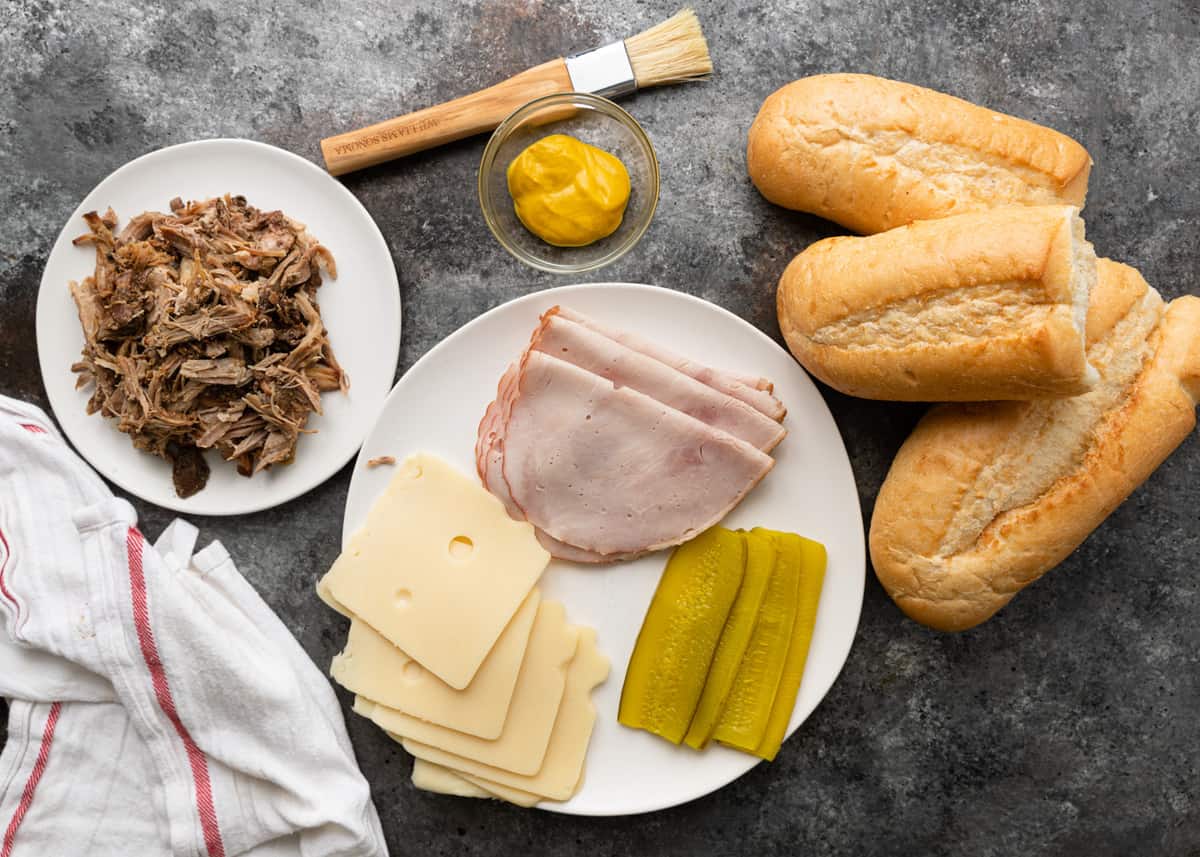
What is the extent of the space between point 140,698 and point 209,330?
103cm

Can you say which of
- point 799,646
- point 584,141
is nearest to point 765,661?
point 799,646

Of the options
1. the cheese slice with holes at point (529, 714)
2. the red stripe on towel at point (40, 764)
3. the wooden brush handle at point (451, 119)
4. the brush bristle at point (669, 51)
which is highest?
the wooden brush handle at point (451, 119)

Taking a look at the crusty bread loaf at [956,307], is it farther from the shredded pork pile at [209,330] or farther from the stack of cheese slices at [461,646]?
the shredded pork pile at [209,330]

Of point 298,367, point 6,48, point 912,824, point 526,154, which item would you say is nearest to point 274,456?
point 298,367

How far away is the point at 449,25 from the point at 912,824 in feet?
8.75

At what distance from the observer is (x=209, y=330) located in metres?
2.24

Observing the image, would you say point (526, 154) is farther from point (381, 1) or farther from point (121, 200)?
point (121, 200)

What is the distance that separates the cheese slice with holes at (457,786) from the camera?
234cm

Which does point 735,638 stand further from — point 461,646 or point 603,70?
point 603,70

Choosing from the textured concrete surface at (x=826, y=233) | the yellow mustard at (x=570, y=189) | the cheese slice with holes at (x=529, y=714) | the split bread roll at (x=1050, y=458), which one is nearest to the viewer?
the split bread roll at (x=1050, y=458)

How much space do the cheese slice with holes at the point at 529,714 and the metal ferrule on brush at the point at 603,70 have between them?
144 cm

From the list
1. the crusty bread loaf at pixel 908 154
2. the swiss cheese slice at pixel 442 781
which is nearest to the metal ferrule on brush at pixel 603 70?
the crusty bread loaf at pixel 908 154

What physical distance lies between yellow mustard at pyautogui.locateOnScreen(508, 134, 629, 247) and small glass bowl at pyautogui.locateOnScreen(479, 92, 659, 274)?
69 millimetres

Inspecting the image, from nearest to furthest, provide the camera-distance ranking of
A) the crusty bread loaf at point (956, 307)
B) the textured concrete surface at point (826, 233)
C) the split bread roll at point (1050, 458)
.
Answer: the crusty bread loaf at point (956, 307) → the split bread roll at point (1050, 458) → the textured concrete surface at point (826, 233)
